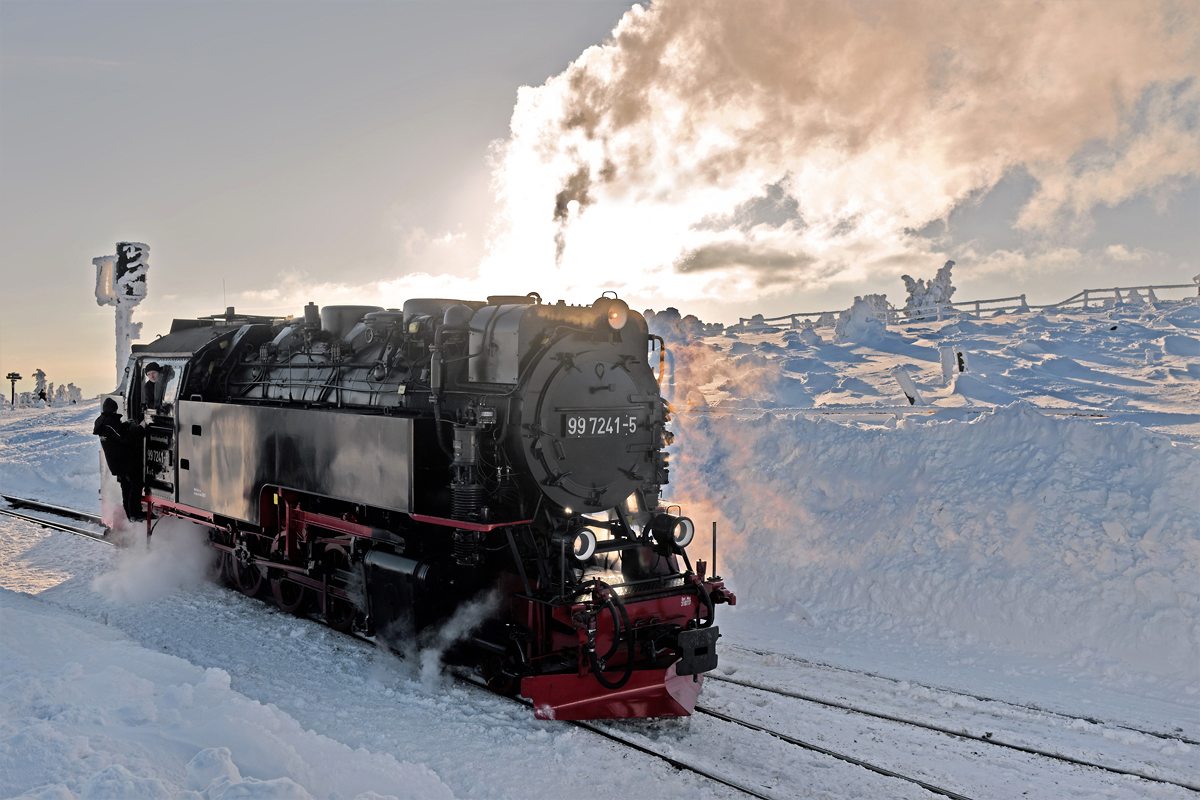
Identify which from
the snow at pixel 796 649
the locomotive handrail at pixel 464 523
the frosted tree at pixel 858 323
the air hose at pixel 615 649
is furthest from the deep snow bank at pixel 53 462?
the frosted tree at pixel 858 323

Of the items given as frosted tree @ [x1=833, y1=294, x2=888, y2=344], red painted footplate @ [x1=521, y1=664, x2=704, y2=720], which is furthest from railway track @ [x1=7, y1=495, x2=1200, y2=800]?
frosted tree @ [x1=833, y1=294, x2=888, y2=344]

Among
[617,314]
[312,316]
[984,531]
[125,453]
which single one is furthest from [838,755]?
[125,453]

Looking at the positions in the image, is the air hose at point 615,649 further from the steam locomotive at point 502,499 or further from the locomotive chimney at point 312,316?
the locomotive chimney at point 312,316

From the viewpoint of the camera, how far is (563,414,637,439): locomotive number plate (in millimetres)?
7406

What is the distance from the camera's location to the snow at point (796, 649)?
5.36 metres

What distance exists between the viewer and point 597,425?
7.68m

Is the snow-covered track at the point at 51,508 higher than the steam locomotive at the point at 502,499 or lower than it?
lower

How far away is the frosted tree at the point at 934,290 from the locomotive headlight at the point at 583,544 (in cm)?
3721

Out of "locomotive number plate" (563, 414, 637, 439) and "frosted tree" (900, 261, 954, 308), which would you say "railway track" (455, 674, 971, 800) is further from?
"frosted tree" (900, 261, 954, 308)

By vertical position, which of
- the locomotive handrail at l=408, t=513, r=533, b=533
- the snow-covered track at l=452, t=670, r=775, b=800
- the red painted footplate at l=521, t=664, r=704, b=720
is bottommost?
the snow-covered track at l=452, t=670, r=775, b=800

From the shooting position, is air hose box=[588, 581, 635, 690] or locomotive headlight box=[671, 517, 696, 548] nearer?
air hose box=[588, 581, 635, 690]

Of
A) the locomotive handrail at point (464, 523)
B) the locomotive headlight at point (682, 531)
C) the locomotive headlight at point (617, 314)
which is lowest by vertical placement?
the locomotive headlight at point (682, 531)

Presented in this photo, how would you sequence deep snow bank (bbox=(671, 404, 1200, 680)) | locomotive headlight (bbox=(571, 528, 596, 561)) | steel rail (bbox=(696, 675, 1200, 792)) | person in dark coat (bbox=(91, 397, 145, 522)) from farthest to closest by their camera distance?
person in dark coat (bbox=(91, 397, 145, 522)), deep snow bank (bbox=(671, 404, 1200, 680)), locomotive headlight (bbox=(571, 528, 596, 561)), steel rail (bbox=(696, 675, 1200, 792))

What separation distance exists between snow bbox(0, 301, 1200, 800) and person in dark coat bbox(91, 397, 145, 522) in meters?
0.63
